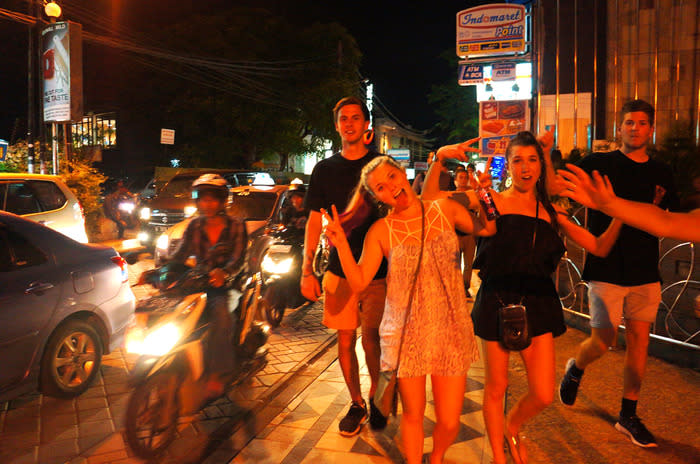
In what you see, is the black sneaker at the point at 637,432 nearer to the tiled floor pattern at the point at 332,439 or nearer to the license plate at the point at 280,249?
the tiled floor pattern at the point at 332,439

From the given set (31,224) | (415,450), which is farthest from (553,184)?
(31,224)

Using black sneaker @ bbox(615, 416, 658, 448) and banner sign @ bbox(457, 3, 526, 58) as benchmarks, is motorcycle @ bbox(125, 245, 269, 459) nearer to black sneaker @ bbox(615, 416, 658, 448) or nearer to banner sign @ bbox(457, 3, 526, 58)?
black sneaker @ bbox(615, 416, 658, 448)

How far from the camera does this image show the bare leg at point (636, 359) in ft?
12.7

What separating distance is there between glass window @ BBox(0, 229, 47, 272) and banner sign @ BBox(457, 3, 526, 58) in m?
13.2

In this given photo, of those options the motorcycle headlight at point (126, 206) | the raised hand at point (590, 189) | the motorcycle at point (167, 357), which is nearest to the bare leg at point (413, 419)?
the raised hand at point (590, 189)

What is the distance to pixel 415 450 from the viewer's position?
298 cm

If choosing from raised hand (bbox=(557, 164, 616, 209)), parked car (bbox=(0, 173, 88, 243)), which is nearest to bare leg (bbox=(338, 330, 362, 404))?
raised hand (bbox=(557, 164, 616, 209))

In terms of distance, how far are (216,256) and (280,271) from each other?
2934 millimetres

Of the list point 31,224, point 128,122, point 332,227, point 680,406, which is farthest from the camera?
point 128,122

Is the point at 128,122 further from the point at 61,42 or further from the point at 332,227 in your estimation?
the point at 332,227

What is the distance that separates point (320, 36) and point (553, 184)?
31017mm

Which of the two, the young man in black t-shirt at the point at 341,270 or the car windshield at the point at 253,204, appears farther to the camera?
the car windshield at the point at 253,204

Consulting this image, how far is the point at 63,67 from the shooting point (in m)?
14.0

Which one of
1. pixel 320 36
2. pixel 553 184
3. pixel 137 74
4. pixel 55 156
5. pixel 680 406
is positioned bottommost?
pixel 680 406
